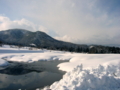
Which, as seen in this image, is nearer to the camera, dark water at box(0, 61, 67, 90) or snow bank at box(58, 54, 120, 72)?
dark water at box(0, 61, 67, 90)

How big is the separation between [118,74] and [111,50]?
2405 inches

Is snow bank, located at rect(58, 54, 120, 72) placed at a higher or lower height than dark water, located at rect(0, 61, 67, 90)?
higher

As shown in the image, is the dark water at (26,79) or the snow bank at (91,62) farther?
the snow bank at (91,62)

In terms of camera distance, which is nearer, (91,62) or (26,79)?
(26,79)

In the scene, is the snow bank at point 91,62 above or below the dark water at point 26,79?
above

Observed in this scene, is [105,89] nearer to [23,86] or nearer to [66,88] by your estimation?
[66,88]

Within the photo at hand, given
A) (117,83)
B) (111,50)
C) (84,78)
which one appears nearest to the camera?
(84,78)

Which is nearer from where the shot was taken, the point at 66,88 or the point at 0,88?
the point at 66,88

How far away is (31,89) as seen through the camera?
35.0ft

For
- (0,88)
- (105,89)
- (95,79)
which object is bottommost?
(0,88)

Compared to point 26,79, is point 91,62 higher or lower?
higher

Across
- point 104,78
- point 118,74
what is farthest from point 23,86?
point 118,74

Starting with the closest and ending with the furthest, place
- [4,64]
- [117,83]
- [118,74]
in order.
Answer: [117,83] → [118,74] → [4,64]

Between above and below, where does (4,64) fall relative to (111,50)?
below
